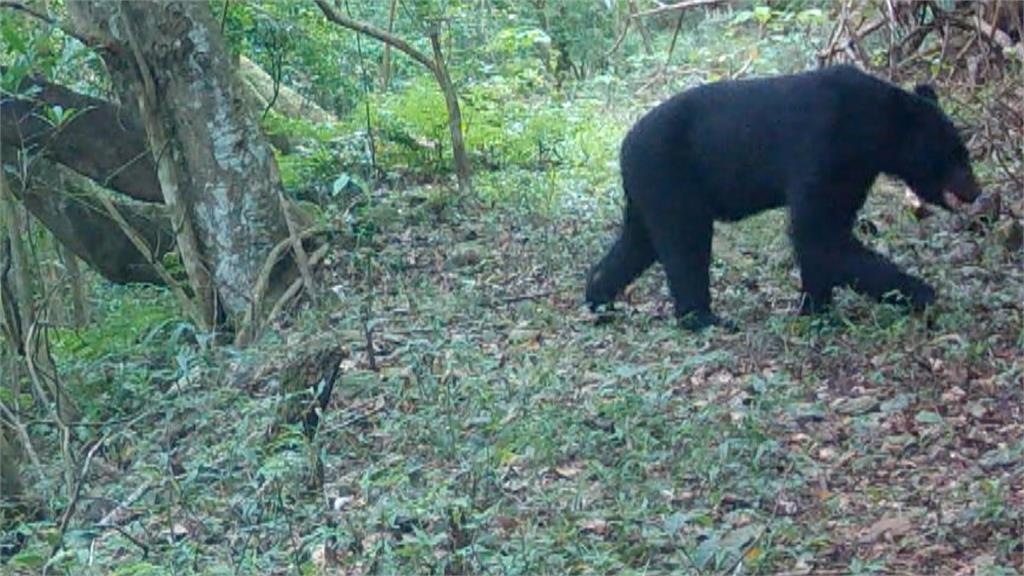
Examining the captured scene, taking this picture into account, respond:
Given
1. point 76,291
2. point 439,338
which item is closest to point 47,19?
point 439,338

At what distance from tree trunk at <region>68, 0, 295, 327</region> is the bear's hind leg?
180 cm

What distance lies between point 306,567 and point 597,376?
2.43 m

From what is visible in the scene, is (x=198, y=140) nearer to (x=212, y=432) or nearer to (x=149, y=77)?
(x=149, y=77)

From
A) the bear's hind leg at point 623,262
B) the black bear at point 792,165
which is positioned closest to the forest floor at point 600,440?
the bear's hind leg at point 623,262

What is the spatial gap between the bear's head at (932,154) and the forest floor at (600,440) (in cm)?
38

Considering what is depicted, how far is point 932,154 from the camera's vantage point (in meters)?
8.76

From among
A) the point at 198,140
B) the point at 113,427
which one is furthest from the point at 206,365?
the point at 198,140

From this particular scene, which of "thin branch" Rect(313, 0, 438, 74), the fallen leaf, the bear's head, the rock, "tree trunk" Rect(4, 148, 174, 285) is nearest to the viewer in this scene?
the fallen leaf

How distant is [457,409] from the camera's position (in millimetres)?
6980

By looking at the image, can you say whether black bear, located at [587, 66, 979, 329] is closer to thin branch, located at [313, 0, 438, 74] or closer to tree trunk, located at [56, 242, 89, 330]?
thin branch, located at [313, 0, 438, 74]

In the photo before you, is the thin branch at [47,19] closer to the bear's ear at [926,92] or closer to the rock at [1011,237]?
the bear's ear at [926,92]

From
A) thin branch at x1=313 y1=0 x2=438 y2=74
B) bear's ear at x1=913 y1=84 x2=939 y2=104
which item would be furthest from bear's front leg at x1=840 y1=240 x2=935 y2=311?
thin branch at x1=313 y1=0 x2=438 y2=74

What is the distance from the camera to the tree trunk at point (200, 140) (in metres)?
8.95

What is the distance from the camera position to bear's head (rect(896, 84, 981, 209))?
8656 millimetres
